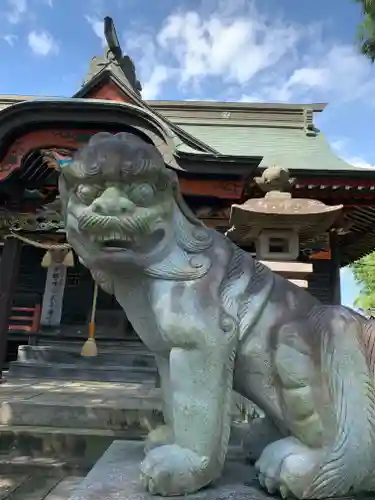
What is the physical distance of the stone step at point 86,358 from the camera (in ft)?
24.9

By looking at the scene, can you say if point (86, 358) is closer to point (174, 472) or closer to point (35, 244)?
point (35, 244)

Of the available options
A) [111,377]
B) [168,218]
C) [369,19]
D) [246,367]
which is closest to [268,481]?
[246,367]

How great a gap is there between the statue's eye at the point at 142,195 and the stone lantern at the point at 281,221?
6.55ft

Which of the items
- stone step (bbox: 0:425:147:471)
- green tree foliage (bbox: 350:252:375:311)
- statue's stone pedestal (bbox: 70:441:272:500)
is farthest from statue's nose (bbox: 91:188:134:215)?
green tree foliage (bbox: 350:252:375:311)

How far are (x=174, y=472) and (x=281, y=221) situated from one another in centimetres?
249

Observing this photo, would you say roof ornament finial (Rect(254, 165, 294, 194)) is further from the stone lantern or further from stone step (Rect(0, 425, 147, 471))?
stone step (Rect(0, 425, 147, 471))

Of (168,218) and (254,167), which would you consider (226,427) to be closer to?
(168,218)

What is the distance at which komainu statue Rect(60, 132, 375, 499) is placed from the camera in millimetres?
1311

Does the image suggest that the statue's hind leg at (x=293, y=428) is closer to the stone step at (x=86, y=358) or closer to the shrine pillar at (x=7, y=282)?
the shrine pillar at (x=7, y=282)

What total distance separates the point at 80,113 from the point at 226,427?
471 cm

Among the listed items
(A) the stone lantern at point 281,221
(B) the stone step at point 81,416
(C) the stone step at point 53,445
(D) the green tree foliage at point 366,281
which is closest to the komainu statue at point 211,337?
(A) the stone lantern at point 281,221

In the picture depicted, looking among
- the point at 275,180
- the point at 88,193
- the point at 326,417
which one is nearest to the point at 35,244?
the point at 275,180

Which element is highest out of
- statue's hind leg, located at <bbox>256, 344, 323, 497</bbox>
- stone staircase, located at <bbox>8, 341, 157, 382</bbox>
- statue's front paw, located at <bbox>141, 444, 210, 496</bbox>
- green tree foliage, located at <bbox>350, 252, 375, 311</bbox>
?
green tree foliage, located at <bbox>350, 252, 375, 311</bbox>

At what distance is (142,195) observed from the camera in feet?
4.83
